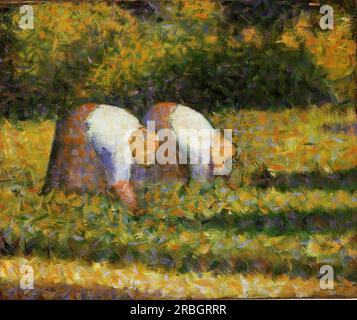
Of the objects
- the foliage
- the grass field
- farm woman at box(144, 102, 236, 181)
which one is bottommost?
the grass field

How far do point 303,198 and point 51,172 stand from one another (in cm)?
164

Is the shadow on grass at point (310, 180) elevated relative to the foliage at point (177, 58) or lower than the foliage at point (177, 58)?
lower

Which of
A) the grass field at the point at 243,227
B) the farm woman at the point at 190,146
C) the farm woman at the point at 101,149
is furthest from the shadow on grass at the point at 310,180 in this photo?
the farm woman at the point at 101,149

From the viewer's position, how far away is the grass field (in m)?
3.82

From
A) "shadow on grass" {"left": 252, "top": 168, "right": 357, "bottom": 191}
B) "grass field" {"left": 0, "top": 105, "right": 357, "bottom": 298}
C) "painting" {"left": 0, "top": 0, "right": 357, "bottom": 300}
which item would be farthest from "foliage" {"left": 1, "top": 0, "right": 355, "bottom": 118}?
"shadow on grass" {"left": 252, "top": 168, "right": 357, "bottom": 191}

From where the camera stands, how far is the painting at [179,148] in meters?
3.83

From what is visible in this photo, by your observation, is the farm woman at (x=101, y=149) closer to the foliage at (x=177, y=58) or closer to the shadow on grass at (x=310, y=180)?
the foliage at (x=177, y=58)

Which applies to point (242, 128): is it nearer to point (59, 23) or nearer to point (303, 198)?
point (303, 198)

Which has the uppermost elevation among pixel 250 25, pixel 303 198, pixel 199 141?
pixel 250 25

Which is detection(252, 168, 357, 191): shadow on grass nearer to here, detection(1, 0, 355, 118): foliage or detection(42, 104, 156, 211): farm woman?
detection(1, 0, 355, 118): foliage

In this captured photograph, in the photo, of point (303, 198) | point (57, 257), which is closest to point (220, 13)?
point (303, 198)

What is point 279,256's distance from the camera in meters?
3.83

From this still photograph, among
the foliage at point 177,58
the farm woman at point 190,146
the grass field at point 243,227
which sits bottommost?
the grass field at point 243,227

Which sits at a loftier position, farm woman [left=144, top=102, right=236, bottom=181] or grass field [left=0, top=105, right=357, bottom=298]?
farm woman [left=144, top=102, right=236, bottom=181]
